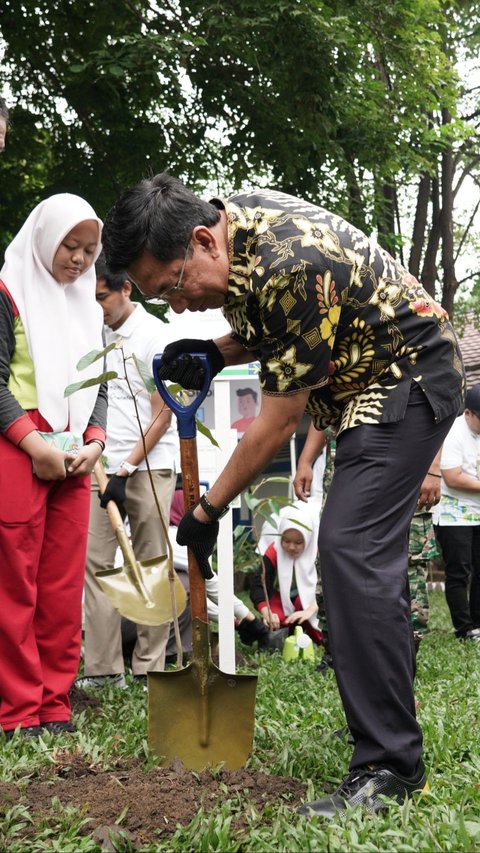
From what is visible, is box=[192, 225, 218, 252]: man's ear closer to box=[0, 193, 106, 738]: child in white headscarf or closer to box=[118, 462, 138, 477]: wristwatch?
box=[0, 193, 106, 738]: child in white headscarf

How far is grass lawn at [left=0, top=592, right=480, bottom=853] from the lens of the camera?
2.56m

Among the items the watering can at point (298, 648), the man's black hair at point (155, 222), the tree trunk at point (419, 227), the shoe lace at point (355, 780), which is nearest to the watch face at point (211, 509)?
the man's black hair at point (155, 222)

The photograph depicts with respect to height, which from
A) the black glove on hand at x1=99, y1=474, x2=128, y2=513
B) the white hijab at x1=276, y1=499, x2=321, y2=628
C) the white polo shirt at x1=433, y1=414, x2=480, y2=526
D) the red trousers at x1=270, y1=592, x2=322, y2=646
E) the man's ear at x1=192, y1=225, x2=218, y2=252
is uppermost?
the man's ear at x1=192, y1=225, x2=218, y2=252

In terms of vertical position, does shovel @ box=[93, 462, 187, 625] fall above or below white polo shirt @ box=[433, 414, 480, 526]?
above

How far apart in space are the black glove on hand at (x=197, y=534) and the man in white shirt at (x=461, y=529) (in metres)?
4.56

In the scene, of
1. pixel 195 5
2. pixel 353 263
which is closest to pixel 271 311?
pixel 353 263

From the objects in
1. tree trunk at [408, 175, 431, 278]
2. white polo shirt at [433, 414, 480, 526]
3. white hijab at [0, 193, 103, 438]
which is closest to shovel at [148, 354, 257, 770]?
white hijab at [0, 193, 103, 438]

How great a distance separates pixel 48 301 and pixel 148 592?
4.20ft

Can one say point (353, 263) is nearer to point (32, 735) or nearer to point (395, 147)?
point (32, 735)

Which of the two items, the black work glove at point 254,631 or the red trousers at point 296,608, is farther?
the red trousers at point 296,608

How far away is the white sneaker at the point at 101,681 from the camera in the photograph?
5.07 metres

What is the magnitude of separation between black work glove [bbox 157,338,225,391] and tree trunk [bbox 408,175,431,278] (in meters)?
13.0

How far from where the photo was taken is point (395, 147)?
429 inches

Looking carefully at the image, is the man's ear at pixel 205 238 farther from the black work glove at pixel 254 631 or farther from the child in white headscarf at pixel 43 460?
the black work glove at pixel 254 631
